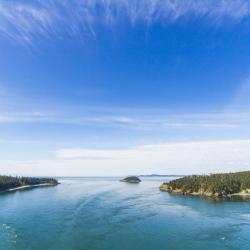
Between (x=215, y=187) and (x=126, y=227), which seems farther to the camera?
(x=215, y=187)

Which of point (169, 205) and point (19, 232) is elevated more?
point (169, 205)

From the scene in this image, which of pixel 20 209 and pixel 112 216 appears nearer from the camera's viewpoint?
pixel 112 216

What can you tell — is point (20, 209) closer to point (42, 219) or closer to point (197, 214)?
point (42, 219)

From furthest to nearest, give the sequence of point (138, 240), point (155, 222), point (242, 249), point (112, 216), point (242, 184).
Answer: point (242, 184) < point (112, 216) < point (155, 222) < point (138, 240) < point (242, 249)

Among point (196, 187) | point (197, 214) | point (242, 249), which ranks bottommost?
point (242, 249)

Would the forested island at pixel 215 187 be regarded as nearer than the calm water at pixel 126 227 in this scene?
No

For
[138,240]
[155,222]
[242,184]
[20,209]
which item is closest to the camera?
[138,240]

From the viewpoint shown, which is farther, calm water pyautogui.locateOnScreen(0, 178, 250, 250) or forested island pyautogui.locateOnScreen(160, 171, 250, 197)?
forested island pyautogui.locateOnScreen(160, 171, 250, 197)

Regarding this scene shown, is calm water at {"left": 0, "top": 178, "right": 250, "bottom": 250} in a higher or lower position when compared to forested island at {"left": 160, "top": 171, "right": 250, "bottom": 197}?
lower

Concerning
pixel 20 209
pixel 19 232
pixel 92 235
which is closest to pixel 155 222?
pixel 92 235

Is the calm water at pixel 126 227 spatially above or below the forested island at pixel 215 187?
below

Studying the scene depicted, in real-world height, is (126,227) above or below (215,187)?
below
